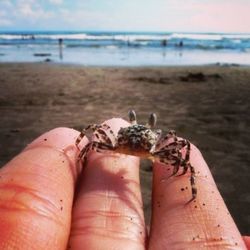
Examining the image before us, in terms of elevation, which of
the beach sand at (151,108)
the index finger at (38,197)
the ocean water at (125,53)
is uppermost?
the index finger at (38,197)

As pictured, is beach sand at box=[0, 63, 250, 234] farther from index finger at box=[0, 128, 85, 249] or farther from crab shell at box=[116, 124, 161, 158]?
index finger at box=[0, 128, 85, 249]

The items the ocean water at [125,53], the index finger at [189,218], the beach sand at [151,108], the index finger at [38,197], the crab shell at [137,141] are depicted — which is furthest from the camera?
the ocean water at [125,53]

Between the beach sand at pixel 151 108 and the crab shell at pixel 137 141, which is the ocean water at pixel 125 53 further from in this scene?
the crab shell at pixel 137 141

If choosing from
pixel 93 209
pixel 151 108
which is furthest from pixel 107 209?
pixel 151 108

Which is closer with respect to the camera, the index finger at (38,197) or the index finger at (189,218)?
the index finger at (38,197)

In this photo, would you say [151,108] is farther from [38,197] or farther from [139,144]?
[38,197]

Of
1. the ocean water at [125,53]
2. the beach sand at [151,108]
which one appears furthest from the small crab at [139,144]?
the ocean water at [125,53]


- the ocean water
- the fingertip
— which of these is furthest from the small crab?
the ocean water

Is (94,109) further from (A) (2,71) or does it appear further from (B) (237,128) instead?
(A) (2,71)
